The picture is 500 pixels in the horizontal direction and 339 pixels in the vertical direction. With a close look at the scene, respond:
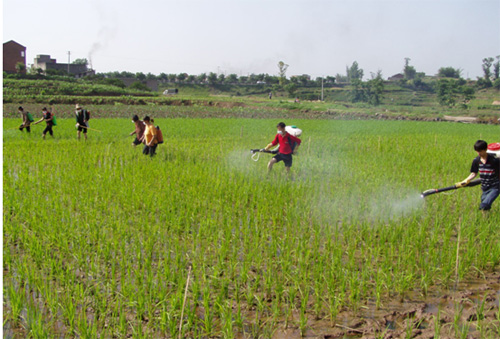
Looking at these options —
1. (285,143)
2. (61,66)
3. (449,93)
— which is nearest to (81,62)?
(61,66)

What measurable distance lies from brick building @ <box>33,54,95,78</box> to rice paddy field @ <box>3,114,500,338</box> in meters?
46.2

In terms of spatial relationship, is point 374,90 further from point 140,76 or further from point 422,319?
point 422,319

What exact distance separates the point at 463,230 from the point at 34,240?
4.29 m

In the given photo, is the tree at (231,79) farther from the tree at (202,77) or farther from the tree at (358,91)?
the tree at (358,91)

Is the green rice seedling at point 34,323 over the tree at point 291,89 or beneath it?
beneath

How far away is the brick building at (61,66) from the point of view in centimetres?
4925

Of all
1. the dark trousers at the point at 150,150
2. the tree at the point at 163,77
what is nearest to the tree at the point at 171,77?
the tree at the point at 163,77

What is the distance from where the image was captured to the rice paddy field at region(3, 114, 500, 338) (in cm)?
287

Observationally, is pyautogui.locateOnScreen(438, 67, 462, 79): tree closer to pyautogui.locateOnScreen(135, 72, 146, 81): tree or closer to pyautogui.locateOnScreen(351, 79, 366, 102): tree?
pyautogui.locateOnScreen(351, 79, 366, 102): tree

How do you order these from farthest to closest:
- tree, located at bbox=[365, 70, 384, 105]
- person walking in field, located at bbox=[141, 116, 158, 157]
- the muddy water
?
1. tree, located at bbox=[365, 70, 384, 105]
2. person walking in field, located at bbox=[141, 116, 158, 157]
3. the muddy water

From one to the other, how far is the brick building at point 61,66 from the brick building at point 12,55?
16.8 feet

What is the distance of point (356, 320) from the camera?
117 inches

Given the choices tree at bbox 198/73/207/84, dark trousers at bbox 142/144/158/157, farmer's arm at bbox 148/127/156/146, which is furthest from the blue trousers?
tree at bbox 198/73/207/84

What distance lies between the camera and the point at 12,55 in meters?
41.6
